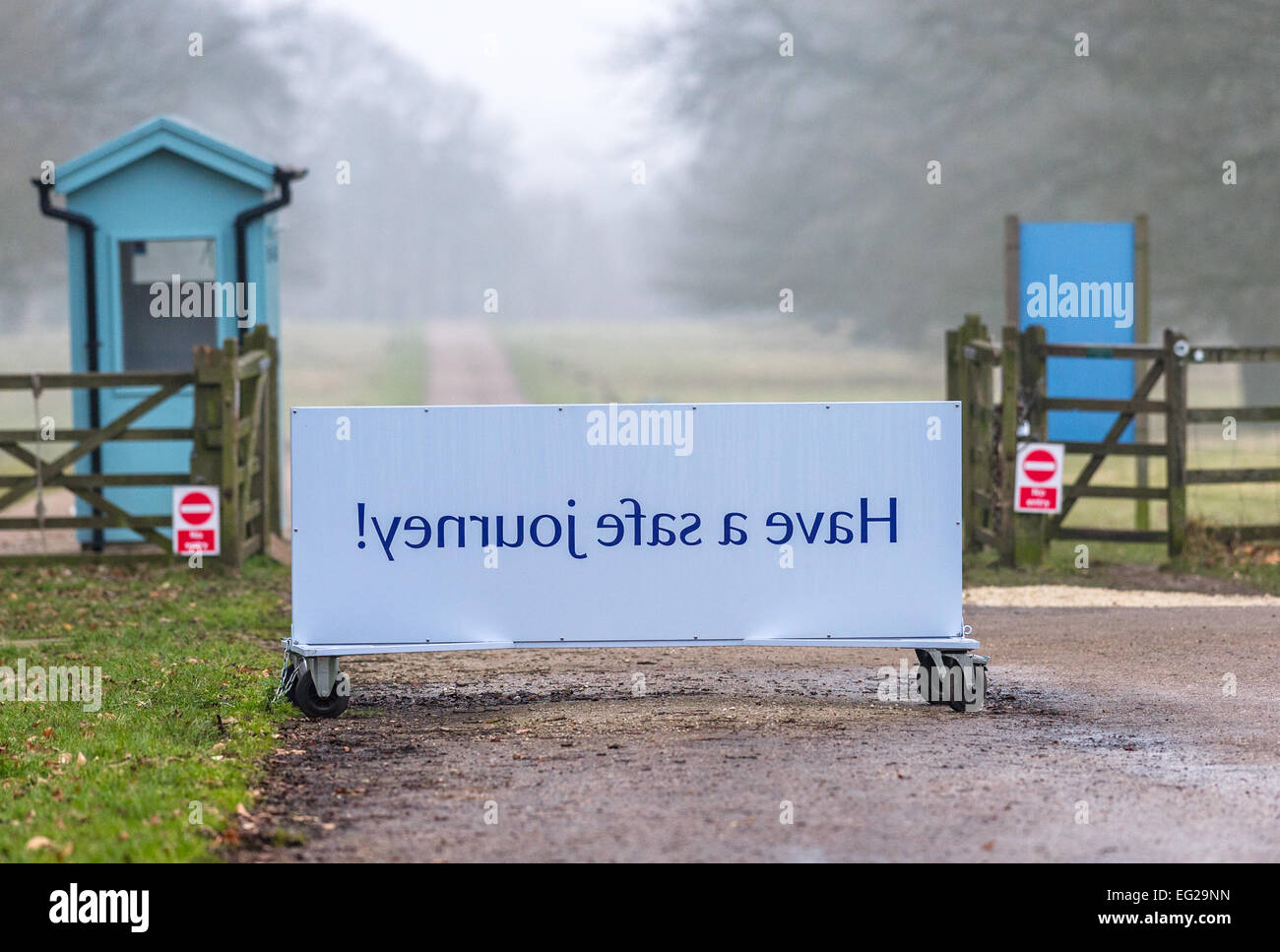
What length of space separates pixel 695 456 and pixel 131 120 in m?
41.0

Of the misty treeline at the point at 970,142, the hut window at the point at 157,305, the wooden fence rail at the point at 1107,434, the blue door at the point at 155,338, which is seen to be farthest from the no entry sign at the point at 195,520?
the misty treeline at the point at 970,142

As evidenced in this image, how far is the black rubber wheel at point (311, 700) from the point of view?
26.9 feet

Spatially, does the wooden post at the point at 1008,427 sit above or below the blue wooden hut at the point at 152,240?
below

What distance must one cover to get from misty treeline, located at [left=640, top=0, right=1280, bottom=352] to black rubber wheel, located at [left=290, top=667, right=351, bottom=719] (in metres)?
27.7

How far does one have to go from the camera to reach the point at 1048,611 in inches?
471

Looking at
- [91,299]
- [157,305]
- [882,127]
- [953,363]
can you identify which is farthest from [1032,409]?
[882,127]

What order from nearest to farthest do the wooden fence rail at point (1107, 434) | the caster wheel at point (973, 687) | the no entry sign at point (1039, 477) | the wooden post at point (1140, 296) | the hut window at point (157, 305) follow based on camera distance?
the caster wheel at point (973, 687), the no entry sign at point (1039, 477), the wooden fence rail at point (1107, 434), the hut window at point (157, 305), the wooden post at point (1140, 296)

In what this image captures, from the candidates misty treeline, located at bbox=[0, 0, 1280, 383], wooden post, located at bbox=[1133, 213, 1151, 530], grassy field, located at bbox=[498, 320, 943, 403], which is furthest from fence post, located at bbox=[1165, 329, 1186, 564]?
grassy field, located at bbox=[498, 320, 943, 403]

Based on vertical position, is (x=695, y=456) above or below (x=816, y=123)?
below

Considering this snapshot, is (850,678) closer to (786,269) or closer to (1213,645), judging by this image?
(1213,645)

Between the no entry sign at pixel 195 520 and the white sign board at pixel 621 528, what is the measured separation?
17.5 ft

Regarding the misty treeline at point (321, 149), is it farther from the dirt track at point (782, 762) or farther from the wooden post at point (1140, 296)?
the dirt track at point (782, 762)

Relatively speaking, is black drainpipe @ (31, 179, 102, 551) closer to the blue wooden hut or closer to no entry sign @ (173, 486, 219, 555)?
the blue wooden hut
